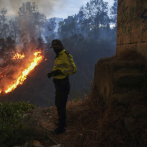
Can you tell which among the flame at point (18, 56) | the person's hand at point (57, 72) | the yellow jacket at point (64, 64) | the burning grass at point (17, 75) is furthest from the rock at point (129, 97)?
the flame at point (18, 56)

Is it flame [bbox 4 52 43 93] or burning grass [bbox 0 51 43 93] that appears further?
flame [bbox 4 52 43 93]

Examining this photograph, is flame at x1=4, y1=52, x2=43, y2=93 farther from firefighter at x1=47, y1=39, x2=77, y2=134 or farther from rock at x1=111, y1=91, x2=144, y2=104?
rock at x1=111, y1=91, x2=144, y2=104

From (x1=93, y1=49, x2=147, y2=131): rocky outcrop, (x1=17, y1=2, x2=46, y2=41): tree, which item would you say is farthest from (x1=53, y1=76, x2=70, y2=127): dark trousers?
(x1=17, y1=2, x2=46, y2=41): tree

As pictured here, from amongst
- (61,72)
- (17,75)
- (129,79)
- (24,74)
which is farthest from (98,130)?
(24,74)

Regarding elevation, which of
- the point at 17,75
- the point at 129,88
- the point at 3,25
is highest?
the point at 3,25

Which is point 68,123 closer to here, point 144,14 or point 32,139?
point 32,139

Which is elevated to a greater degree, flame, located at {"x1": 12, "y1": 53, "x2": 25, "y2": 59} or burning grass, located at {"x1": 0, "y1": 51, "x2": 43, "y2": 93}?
flame, located at {"x1": 12, "y1": 53, "x2": 25, "y2": 59}

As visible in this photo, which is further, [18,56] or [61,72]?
[18,56]

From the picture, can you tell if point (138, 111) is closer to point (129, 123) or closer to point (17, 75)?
point (129, 123)

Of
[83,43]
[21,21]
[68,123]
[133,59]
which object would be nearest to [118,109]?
[133,59]

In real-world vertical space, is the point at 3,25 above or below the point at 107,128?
above

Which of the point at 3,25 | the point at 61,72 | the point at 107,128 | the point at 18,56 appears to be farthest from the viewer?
the point at 3,25

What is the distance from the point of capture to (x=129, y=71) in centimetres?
372

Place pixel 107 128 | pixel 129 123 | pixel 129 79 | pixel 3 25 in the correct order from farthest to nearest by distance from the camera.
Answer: pixel 3 25 < pixel 129 79 < pixel 107 128 < pixel 129 123
